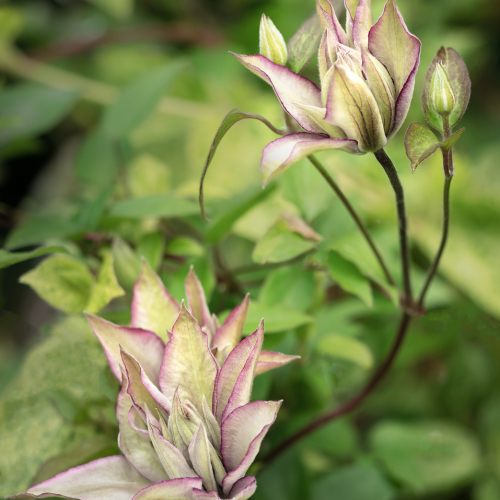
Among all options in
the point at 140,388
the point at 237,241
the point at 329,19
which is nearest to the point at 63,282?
the point at 140,388

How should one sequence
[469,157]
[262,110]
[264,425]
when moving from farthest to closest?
[469,157], [262,110], [264,425]

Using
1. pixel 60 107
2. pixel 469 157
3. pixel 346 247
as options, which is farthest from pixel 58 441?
pixel 469 157

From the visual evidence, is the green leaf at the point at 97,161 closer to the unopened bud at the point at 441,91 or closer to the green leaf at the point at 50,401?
the green leaf at the point at 50,401

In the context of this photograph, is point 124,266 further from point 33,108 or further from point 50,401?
point 33,108

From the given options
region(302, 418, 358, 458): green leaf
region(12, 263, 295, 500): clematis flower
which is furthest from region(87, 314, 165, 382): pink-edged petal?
region(302, 418, 358, 458): green leaf

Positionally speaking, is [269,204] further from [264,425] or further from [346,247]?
[264,425]

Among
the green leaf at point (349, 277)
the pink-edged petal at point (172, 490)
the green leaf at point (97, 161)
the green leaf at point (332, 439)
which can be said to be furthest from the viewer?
the green leaf at point (97, 161)

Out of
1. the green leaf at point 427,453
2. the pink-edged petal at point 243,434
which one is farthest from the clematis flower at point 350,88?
the green leaf at point 427,453
